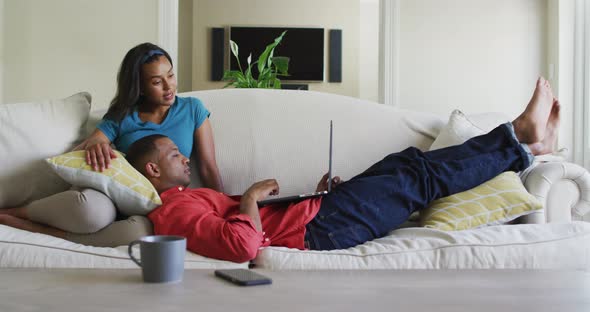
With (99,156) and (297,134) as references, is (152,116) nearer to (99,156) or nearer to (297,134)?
(99,156)

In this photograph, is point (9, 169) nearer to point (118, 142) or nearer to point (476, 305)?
point (118, 142)

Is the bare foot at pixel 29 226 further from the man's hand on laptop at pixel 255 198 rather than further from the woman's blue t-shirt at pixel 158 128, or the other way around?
the man's hand on laptop at pixel 255 198

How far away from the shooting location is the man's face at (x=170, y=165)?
185 centimetres

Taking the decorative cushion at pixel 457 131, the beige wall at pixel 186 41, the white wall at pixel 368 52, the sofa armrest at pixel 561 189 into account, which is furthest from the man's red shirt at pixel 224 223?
the white wall at pixel 368 52

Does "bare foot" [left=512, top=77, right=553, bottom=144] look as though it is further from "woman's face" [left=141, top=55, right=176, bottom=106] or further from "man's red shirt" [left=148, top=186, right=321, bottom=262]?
"woman's face" [left=141, top=55, right=176, bottom=106]

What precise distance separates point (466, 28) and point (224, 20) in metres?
3.39

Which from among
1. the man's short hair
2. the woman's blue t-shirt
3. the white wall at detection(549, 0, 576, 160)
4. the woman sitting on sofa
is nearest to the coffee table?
the man's short hair

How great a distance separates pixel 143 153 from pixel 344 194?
661mm

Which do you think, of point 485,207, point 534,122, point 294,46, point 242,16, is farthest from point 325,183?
point 242,16

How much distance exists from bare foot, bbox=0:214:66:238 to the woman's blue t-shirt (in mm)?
423

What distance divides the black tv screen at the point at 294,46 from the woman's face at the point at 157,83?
4721mm

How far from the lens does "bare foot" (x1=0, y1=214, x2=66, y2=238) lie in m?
1.74

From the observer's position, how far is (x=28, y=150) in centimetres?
202

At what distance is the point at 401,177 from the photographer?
192 centimetres
